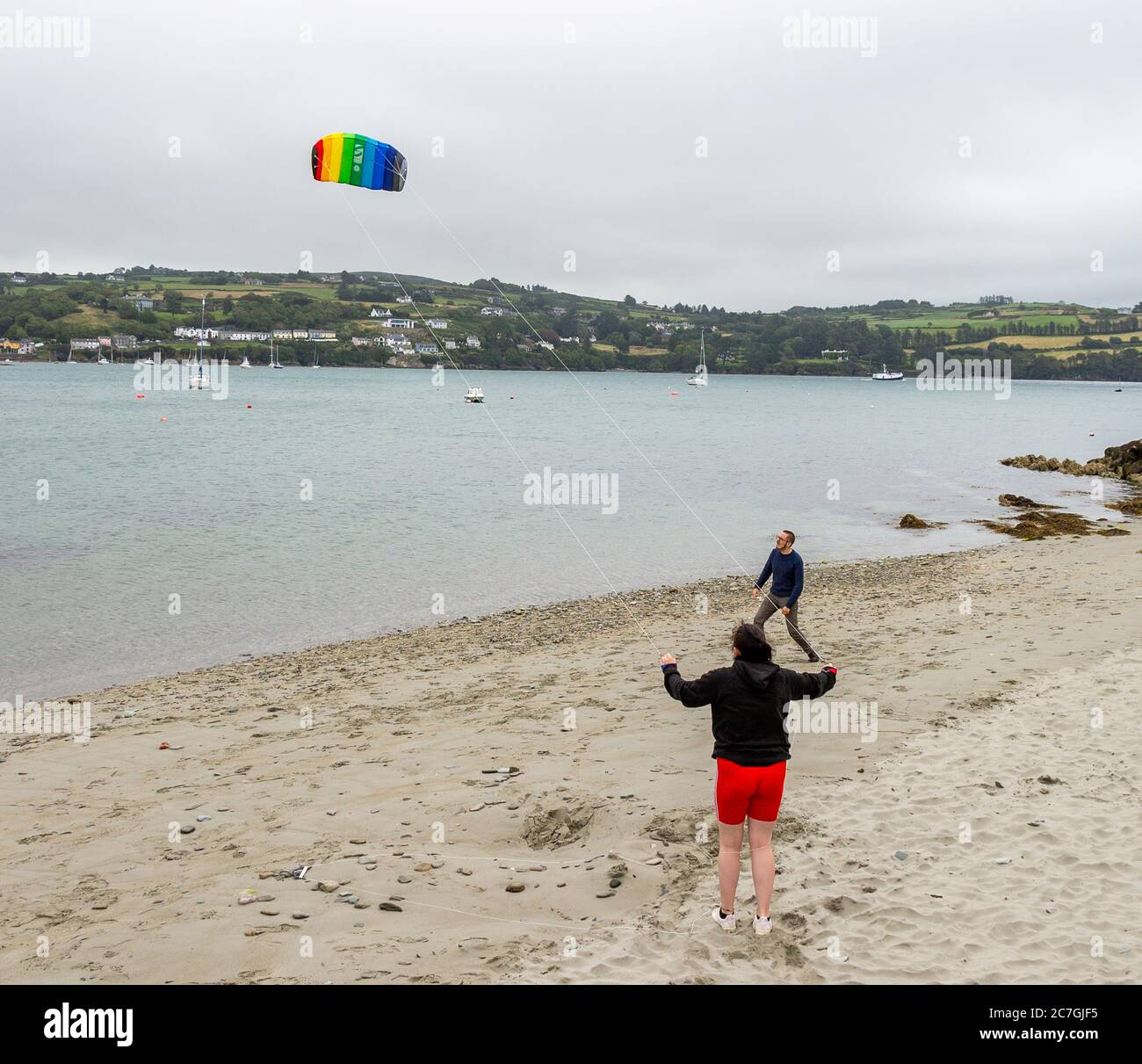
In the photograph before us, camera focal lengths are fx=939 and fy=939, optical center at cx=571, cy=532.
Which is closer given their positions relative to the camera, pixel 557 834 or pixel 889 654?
pixel 557 834

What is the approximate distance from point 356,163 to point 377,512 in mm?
17911

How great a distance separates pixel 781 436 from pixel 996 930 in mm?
73519

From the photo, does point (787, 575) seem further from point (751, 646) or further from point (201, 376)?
point (201, 376)

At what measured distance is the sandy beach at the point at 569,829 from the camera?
587 centimetres

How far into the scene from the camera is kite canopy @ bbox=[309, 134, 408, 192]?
17016 millimetres

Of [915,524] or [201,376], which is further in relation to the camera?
[201,376]

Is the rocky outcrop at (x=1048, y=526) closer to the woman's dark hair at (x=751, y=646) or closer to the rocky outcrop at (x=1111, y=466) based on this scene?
the rocky outcrop at (x=1111, y=466)

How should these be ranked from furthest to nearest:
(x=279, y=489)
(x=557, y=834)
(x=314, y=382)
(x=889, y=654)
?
(x=314, y=382), (x=279, y=489), (x=889, y=654), (x=557, y=834)

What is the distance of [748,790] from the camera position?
5.82 metres

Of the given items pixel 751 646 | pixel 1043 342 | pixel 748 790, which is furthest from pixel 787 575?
pixel 1043 342

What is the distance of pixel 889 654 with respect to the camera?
13.3 m

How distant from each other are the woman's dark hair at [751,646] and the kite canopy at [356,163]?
552 inches
